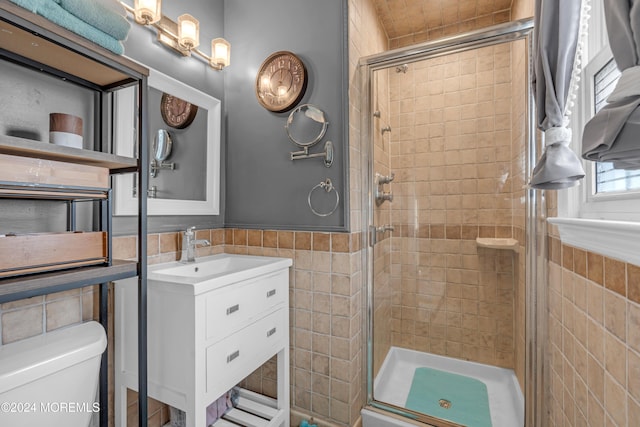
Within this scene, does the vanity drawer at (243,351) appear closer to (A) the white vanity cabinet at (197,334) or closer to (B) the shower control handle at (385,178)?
(A) the white vanity cabinet at (197,334)

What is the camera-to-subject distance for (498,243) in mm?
1706

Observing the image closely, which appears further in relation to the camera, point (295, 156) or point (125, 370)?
point (295, 156)

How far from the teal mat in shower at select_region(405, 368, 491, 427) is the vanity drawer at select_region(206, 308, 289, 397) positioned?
2.87 ft

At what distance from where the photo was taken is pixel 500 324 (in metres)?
1.75

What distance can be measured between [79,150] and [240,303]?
78cm

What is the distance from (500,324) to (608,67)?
140 cm

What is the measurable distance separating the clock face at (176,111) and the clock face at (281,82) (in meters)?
0.40

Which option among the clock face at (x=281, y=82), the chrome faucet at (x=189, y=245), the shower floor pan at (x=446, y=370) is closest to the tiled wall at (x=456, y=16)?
the clock face at (x=281, y=82)

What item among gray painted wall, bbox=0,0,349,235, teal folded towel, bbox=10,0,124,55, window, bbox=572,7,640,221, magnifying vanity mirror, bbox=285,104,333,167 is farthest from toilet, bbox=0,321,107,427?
window, bbox=572,7,640,221

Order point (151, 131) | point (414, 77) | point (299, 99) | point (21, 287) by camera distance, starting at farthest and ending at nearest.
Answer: point (414, 77) → point (299, 99) → point (151, 131) → point (21, 287)

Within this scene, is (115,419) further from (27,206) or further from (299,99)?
(299,99)

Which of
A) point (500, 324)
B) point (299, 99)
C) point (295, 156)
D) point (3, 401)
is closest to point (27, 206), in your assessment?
point (3, 401)

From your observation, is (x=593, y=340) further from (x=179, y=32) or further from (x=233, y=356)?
(x=179, y=32)

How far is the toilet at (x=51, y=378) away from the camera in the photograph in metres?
0.78
